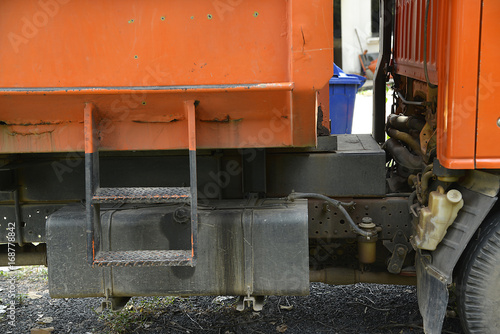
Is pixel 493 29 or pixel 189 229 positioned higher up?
pixel 493 29

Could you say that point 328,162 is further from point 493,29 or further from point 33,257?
point 33,257

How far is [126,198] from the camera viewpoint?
2.54 meters

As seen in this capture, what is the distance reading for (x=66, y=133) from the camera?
105 inches

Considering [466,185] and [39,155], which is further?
[39,155]

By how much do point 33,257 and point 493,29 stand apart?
2883mm

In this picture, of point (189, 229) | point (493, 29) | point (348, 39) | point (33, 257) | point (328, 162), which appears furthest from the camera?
point (348, 39)

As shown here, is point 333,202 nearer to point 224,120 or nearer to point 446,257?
point 446,257

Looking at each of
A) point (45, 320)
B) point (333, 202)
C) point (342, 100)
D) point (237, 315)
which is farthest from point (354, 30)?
point (45, 320)

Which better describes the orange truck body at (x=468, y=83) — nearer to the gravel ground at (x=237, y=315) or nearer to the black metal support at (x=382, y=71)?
the gravel ground at (x=237, y=315)

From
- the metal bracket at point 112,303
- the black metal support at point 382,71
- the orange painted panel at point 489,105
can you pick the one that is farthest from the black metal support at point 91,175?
the black metal support at point 382,71

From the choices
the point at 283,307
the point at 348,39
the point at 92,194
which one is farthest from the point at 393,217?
the point at 348,39

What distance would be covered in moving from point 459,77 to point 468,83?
0.16 feet

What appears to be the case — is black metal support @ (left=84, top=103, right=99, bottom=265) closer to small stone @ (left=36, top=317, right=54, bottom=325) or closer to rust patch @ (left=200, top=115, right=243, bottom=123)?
rust patch @ (left=200, top=115, right=243, bottom=123)

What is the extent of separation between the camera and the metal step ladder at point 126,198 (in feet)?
8.29
